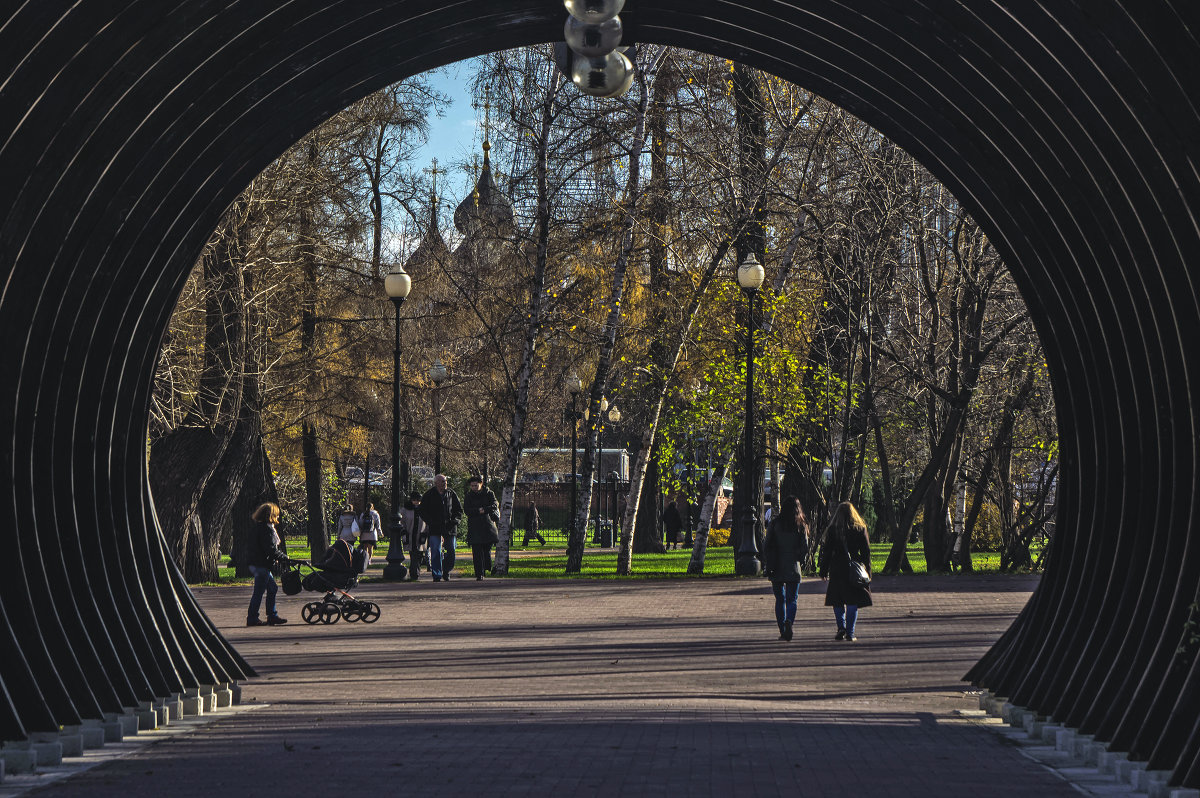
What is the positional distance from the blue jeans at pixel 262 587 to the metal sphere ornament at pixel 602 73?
32.9 feet

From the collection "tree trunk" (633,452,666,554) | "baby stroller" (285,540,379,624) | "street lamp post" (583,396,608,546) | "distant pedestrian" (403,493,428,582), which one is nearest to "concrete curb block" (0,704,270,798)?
"baby stroller" (285,540,379,624)

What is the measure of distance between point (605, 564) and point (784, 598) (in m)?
17.1

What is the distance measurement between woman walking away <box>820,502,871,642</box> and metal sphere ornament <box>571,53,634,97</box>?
24.7 ft

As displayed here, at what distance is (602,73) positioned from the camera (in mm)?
9047

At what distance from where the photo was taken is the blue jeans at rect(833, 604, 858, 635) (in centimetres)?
1562

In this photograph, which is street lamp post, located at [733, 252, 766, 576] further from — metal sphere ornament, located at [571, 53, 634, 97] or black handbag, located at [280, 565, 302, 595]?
metal sphere ornament, located at [571, 53, 634, 97]

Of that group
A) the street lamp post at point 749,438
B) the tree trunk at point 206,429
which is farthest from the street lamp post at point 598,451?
the tree trunk at point 206,429

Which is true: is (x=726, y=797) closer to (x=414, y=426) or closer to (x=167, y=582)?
(x=167, y=582)

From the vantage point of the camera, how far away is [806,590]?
903 inches

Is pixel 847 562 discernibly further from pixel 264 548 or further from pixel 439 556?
pixel 439 556

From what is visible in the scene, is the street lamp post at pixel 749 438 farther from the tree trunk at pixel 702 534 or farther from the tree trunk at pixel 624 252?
the tree trunk at pixel 624 252

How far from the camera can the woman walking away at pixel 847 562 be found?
15375 millimetres

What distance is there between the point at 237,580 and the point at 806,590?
11327 mm

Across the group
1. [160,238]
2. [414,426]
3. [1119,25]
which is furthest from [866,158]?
[414,426]
